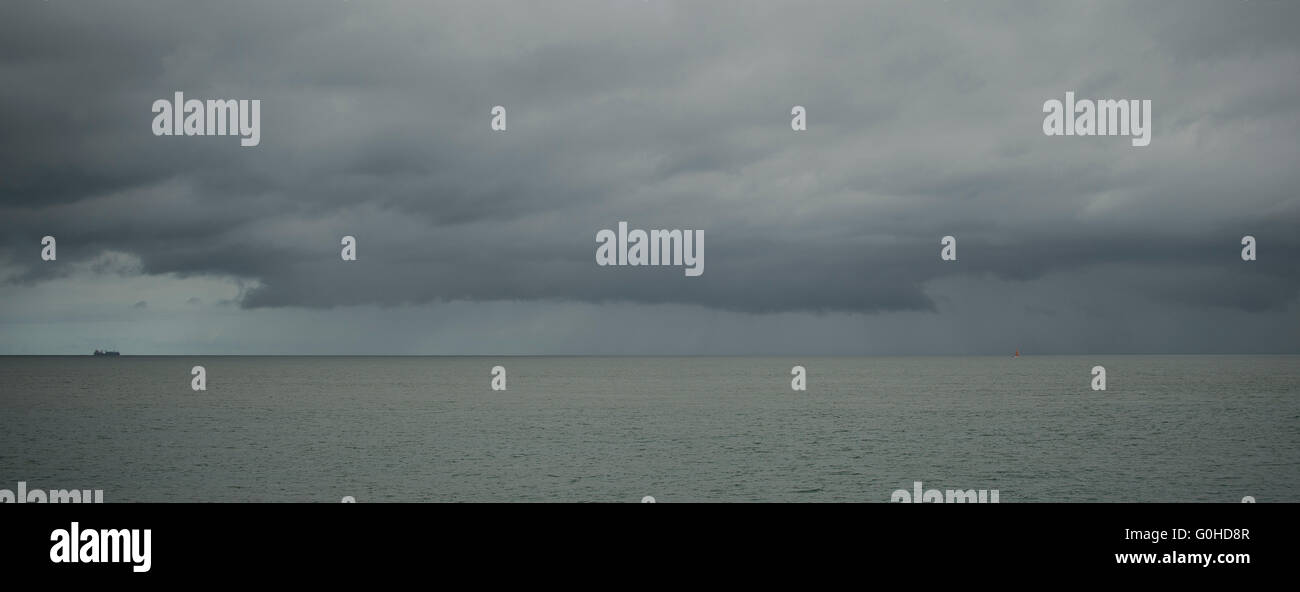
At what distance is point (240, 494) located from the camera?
5009cm

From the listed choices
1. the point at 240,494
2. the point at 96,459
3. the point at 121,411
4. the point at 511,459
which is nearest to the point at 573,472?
the point at 511,459

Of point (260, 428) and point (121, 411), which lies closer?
point (260, 428)
